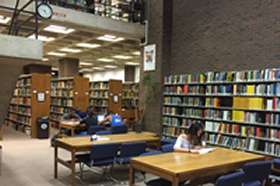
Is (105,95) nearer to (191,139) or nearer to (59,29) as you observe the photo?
(59,29)

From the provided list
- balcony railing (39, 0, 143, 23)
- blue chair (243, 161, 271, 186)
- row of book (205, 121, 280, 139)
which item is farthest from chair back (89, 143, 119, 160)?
balcony railing (39, 0, 143, 23)

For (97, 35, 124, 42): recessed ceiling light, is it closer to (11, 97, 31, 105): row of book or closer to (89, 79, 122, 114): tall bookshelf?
(89, 79, 122, 114): tall bookshelf

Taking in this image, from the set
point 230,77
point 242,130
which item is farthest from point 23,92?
point 242,130

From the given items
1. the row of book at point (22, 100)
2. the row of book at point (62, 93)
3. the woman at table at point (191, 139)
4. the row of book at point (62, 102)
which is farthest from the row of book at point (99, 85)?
the woman at table at point (191, 139)

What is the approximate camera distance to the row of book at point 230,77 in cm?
566

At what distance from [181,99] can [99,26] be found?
11.6 ft

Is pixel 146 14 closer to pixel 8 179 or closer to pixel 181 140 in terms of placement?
pixel 181 140

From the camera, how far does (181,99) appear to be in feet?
25.9

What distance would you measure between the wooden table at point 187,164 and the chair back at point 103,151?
1.07 metres

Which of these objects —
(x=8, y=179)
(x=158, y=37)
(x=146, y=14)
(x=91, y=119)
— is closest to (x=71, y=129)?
(x=91, y=119)

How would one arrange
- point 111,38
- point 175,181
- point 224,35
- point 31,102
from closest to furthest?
1. point 175,181
2. point 224,35
3. point 31,102
4. point 111,38

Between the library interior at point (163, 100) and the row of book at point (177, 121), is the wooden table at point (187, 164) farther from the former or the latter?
the row of book at point (177, 121)

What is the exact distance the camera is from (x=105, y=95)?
12086mm

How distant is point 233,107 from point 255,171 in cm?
312
